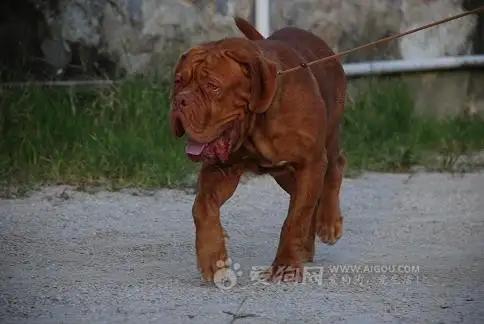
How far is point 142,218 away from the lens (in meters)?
6.42

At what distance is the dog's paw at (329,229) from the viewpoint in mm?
5320

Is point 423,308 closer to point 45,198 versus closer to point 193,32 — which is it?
point 45,198

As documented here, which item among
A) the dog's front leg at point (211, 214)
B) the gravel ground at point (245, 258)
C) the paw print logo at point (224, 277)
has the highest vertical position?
the dog's front leg at point (211, 214)

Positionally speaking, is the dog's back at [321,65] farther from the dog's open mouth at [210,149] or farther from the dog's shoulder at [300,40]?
the dog's open mouth at [210,149]

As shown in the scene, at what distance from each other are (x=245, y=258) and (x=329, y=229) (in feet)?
1.29

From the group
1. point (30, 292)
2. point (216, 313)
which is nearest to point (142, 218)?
point (30, 292)

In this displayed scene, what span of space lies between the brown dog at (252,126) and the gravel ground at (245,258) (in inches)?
9.6

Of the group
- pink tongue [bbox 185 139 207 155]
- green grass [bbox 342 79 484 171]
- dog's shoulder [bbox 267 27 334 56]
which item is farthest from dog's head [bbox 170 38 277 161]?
green grass [bbox 342 79 484 171]

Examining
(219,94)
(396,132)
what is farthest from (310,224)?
(396,132)

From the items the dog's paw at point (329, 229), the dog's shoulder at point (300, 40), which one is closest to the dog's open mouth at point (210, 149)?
the dog's shoulder at point (300, 40)

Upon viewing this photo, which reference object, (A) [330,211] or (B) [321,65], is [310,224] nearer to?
(A) [330,211]

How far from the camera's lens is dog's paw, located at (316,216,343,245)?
5.32 meters

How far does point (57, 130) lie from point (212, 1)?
1.67 metres

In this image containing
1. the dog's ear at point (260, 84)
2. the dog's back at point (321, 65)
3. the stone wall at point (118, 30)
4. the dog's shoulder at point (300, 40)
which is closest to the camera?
the dog's ear at point (260, 84)
